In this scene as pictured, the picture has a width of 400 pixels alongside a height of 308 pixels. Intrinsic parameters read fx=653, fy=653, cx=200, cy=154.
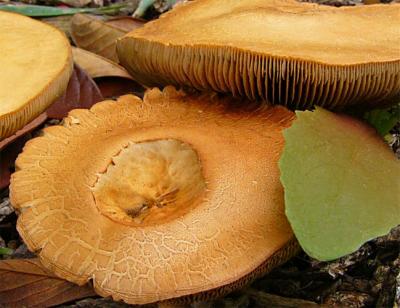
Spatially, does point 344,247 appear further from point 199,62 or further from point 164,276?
point 199,62

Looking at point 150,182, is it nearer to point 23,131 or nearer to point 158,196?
point 158,196

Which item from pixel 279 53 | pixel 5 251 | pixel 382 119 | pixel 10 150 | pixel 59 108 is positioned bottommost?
pixel 5 251

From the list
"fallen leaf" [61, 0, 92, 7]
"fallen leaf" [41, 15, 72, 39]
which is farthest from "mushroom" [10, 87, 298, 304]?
"fallen leaf" [61, 0, 92, 7]

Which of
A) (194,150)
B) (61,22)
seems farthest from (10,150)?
(61,22)

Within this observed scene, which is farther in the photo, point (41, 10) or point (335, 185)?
point (41, 10)

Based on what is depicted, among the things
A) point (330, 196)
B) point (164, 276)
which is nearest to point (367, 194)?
point (330, 196)

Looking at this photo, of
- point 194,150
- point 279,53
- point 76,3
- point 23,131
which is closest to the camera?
point 279,53
